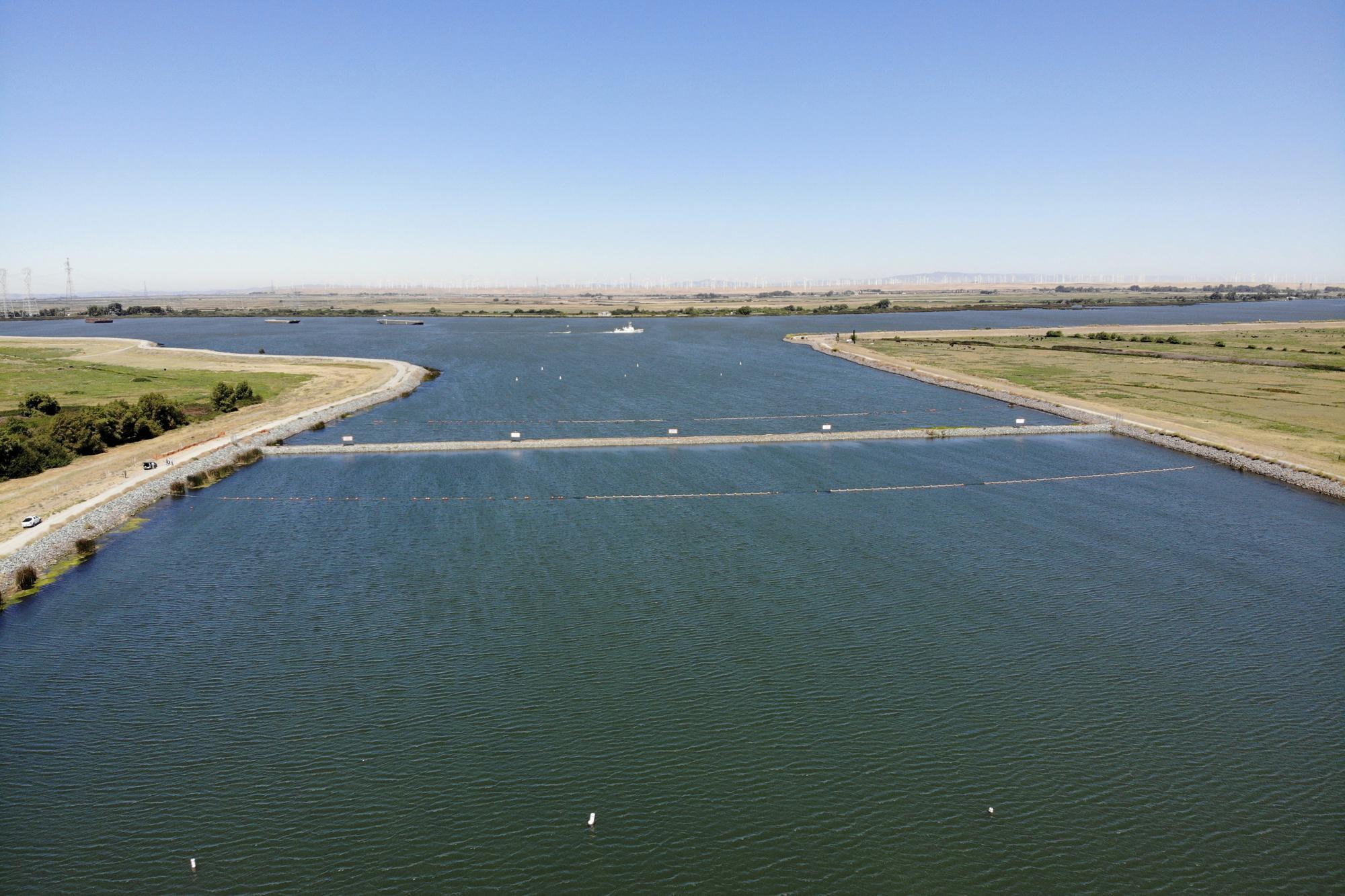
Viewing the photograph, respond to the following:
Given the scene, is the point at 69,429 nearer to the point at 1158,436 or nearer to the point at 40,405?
the point at 40,405

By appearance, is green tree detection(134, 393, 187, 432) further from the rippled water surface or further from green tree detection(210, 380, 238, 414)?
the rippled water surface

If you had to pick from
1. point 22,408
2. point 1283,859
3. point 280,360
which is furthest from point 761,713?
point 280,360

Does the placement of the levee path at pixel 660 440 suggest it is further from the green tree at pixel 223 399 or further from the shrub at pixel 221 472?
the green tree at pixel 223 399

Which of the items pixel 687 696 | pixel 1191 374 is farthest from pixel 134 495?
pixel 1191 374

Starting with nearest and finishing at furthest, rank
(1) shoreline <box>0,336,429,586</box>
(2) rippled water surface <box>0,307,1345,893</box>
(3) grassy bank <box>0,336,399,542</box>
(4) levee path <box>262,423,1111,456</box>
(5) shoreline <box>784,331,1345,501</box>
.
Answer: (2) rippled water surface <box>0,307,1345,893</box> → (1) shoreline <box>0,336,429,586</box> → (3) grassy bank <box>0,336,399,542</box> → (5) shoreline <box>784,331,1345,501</box> → (4) levee path <box>262,423,1111,456</box>

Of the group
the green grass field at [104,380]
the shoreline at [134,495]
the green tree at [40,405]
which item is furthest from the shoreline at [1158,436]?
the green tree at [40,405]

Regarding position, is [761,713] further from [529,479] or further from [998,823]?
[529,479]

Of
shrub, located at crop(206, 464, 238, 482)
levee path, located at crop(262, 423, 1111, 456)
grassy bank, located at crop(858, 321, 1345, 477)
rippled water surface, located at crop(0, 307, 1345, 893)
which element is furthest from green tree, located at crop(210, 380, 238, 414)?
grassy bank, located at crop(858, 321, 1345, 477)
